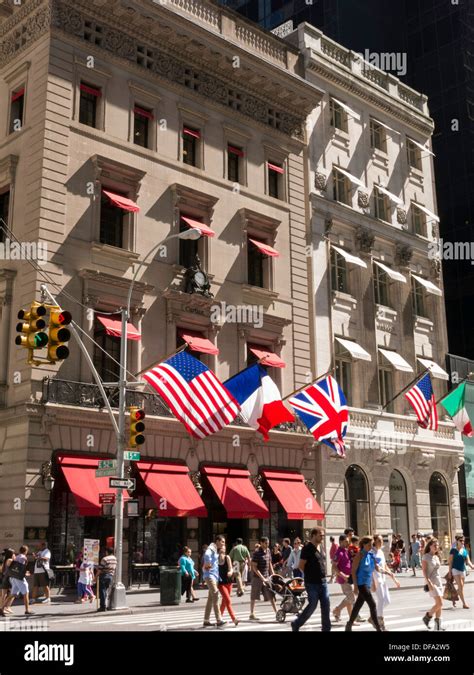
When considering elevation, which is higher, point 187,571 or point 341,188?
point 341,188

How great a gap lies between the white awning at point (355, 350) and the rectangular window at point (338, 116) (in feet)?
37.9

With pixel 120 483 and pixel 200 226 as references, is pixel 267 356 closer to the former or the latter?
pixel 200 226

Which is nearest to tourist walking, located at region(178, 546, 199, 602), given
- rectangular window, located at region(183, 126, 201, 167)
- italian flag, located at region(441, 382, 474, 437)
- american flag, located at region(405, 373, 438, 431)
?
american flag, located at region(405, 373, 438, 431)

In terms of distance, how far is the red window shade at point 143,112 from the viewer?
31672 millimetres

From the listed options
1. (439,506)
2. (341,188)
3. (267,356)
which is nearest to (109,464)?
(267,356)

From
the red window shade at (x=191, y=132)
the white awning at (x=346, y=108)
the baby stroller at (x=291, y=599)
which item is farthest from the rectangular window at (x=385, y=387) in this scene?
the baby stroller at (x=291, y=599)

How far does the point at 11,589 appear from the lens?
65.8ft

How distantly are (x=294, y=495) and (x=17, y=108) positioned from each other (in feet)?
62.8

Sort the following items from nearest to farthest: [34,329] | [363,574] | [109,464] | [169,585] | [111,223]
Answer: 1. [363,574]
2. [34,329]
3. [109,464]
4. [169,585]
5. [111,223]

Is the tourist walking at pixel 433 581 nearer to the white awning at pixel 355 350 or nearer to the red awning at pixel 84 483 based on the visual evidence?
the red awning at pixel 84 483

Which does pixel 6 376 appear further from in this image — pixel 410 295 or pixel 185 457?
pixel 410 295

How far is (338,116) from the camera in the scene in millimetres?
41375

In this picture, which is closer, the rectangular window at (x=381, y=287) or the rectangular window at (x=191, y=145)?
the rectangular window at (x=191, y=145)

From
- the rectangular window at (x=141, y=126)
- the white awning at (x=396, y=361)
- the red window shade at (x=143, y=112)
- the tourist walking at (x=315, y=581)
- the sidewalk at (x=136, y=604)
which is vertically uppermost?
the red window shade at (x=143, y=112)
